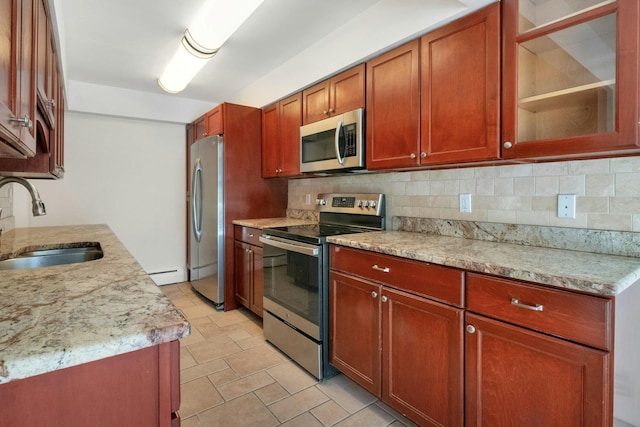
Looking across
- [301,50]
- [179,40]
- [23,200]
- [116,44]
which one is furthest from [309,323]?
[23,200]

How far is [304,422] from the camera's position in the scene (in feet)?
5.66

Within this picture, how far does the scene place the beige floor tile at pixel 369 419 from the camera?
5.59 ft

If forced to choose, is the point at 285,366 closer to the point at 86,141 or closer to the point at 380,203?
the point at 380,203

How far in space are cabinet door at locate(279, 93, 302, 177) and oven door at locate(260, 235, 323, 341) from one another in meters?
0.78

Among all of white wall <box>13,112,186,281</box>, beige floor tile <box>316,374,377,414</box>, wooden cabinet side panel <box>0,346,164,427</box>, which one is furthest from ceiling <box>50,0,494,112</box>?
beige floor tile <box>316,374,377,414</box>

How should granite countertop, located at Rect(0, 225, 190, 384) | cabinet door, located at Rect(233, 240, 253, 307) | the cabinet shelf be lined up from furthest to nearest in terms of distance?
cabinet door, located at Rect(233, 240, 253, 307), the cabinet shelf, granite countertop, located at Rect(0, 225, 190, 384)

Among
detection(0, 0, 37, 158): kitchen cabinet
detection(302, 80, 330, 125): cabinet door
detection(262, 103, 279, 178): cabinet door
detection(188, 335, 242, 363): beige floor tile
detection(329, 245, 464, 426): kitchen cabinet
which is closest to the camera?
detection(0, 0, 37, 158): kitchen cabinet

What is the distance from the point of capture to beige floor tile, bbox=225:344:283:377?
225cm

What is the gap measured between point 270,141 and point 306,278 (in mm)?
1711

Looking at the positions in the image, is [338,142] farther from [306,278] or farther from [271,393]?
[271,393]

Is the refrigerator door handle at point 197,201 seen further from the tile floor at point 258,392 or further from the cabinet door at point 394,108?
the cabinet door at point 394,108

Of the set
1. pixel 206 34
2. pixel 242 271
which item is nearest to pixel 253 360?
pixel 242 271

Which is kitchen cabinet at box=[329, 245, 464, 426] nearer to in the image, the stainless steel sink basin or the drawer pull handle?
the drawer pull handle

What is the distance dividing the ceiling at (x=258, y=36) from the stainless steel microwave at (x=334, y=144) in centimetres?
39
